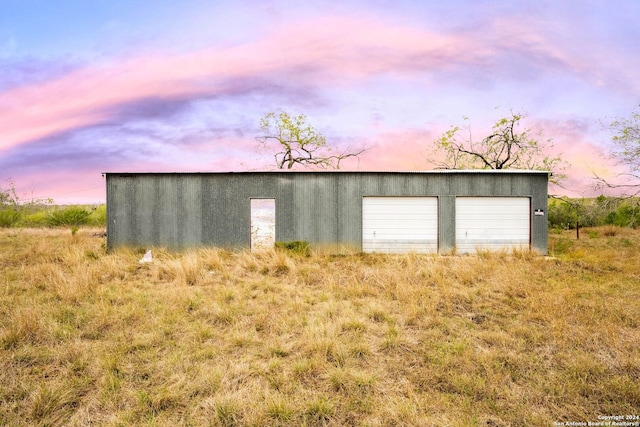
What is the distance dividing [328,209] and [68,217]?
68.6 ft

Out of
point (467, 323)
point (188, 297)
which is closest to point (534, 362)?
point (467, 323)

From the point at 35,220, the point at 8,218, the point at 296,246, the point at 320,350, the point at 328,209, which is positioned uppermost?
the point at 328,209

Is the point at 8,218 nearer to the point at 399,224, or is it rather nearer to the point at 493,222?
the point at 399,224

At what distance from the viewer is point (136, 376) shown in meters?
3.74

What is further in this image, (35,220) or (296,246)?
(35,220)

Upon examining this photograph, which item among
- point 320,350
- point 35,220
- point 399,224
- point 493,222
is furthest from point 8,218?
point 493,222

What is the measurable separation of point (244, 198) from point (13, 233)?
599 inches

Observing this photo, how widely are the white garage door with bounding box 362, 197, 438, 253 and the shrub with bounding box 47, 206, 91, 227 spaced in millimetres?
21593

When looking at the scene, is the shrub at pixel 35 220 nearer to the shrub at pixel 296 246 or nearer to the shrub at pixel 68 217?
the shrub at pixel 68 217

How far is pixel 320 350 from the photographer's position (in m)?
4.17

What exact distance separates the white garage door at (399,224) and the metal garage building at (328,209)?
0.12 feet

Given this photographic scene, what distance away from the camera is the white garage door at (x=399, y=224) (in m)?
12.8

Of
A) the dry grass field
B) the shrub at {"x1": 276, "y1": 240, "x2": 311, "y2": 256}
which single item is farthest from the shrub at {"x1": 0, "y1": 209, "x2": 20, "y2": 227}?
the shrub at {"x1": 276, "y1": 240, "x2": 311, "y2": 256}

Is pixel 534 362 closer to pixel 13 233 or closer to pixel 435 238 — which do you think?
pixel 435 238
